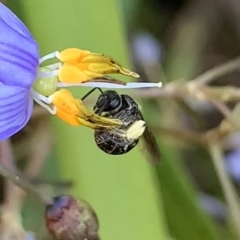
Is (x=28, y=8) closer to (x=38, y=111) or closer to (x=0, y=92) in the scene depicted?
(x=38, y=111)

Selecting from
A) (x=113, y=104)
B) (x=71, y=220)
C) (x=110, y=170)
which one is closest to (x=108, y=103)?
(x=113, y=104)

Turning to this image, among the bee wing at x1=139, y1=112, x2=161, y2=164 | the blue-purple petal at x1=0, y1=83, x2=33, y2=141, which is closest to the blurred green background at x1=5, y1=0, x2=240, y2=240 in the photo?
the bee wing at x1=139, y1=112, x2=161, y2=164

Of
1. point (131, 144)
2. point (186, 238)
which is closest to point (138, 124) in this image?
point (131, 144)

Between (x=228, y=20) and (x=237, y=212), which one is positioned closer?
(x=237, y=212)

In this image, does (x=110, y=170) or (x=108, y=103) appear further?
(x=110, y=170)

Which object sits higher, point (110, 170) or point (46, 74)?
point (46, 74)

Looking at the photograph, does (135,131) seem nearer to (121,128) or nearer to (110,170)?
(121,128)

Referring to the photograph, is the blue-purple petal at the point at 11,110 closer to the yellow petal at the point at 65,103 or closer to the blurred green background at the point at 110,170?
the yellow petal at the point at 65,103
